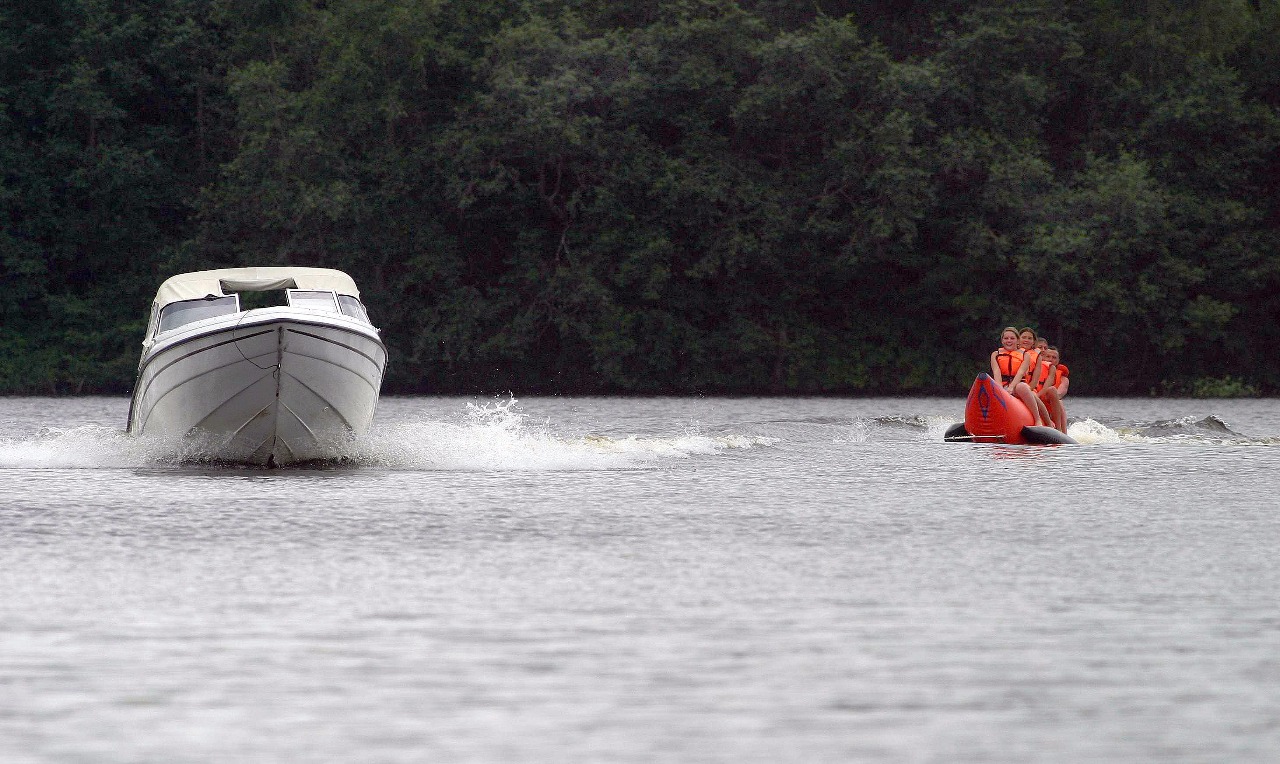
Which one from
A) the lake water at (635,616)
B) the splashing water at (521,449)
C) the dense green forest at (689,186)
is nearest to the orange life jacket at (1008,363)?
the splashing water at (521,449)

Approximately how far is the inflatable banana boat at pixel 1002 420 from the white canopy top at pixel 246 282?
27.8 feet

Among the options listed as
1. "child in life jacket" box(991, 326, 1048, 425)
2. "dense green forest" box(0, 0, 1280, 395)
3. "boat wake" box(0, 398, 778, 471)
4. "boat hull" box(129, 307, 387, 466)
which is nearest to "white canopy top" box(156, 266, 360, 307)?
"boat hull" box(129, 307, 387, 466)

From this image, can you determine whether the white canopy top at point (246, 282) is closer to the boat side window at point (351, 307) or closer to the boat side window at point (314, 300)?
the boat side window at point (351, 307)

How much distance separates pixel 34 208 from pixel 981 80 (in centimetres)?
2622

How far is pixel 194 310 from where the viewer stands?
2069 cm

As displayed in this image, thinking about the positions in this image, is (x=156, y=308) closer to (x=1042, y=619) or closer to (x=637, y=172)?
(x=1042, y=619)

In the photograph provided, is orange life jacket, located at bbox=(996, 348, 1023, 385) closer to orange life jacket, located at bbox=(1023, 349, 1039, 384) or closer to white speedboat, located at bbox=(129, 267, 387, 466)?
orange life jacket, located at bbox=(1023, 349, 1039, 384)

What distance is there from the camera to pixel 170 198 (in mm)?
54781

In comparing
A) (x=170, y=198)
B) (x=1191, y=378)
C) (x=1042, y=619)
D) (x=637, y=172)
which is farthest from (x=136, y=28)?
(x=1042, y=619)

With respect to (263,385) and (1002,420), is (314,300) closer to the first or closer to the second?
(263,385)

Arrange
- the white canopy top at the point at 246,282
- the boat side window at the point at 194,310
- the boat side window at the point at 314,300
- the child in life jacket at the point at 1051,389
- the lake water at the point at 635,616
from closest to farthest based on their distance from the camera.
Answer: the lake water at the point at 635,616
the boat side window at the point at 194,310
the boat side window at the point at 314,300
the white canopy top at the point at 246,282
the child in life jacket at the point at 1051,389

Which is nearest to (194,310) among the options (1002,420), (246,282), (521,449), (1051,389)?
(246,282)

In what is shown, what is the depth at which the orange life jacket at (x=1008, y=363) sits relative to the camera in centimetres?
2583

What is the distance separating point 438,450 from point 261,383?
351 cm
